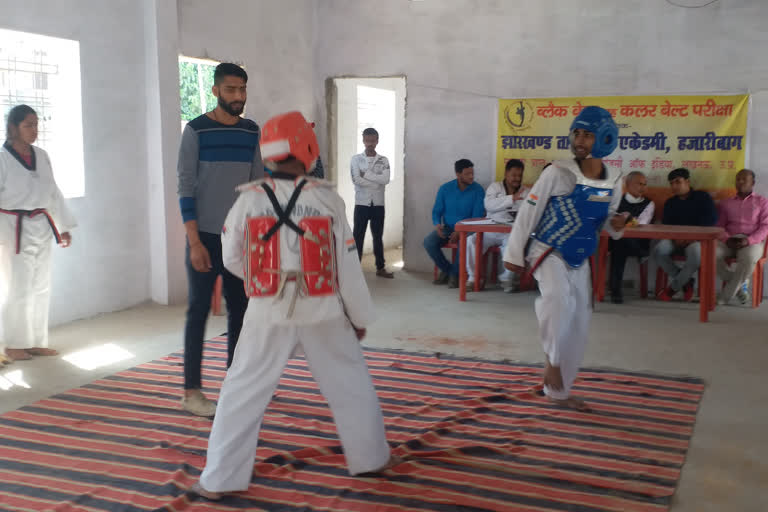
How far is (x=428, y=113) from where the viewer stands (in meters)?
8.33

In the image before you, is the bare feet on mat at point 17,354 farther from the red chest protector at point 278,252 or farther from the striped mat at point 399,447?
the red chest protector at point 278,252

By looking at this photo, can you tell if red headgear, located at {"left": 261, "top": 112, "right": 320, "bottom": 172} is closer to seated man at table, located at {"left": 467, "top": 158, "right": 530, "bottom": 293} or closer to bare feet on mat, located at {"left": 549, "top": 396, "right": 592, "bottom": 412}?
bare feet on mat, located at {"left": 549, "top": 396, "right": 592, "bottom": 412}

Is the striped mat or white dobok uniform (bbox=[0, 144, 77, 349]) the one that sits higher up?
white dobok uniform (bbox=[0, 144, 77, 349])

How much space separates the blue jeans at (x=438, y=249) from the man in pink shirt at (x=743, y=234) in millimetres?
2553

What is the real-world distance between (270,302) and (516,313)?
13.0ft

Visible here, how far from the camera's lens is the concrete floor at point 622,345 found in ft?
10.7

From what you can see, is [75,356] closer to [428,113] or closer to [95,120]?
[95,120]

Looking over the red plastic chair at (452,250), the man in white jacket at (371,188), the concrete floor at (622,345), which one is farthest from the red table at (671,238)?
the man in white jacket at (371,188)

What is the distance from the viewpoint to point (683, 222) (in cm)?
697

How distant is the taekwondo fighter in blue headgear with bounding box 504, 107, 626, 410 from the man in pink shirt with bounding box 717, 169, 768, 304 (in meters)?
3.46

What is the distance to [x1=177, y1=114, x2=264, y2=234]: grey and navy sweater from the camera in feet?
11.9

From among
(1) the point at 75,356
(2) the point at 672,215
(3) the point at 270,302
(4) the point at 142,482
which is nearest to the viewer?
(3) the point at 270,302

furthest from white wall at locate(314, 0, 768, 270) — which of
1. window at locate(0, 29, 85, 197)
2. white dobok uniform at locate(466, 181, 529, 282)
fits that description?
window at locate(0, 29, 85, 197)

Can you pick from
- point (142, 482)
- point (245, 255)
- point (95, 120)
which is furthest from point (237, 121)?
point (95, 120)
